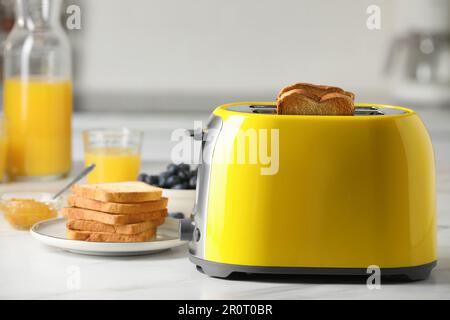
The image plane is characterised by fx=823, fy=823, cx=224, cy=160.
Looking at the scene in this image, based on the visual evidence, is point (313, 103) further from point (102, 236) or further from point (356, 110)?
point (102, 236)

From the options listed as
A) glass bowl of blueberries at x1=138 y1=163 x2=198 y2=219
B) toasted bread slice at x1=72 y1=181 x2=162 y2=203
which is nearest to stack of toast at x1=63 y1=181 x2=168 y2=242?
toasted bread slice at x1=72 y1=181 x2=162 y2=203

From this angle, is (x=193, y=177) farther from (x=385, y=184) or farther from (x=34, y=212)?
(x=385, y=184)

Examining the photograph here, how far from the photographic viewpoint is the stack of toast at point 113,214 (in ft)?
3.90

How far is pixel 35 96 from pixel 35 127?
0.24 ft

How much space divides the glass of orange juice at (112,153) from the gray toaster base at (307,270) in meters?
0.76

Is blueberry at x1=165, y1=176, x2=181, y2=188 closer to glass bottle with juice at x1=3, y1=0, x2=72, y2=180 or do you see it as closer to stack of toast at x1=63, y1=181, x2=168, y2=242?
stack of toast at x1=63, y1=181, x2=168, y2=242

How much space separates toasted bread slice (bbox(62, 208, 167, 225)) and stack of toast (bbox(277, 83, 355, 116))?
26 centimetres

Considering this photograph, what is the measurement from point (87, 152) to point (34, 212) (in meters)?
0.46

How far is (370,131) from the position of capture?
1.04 meters

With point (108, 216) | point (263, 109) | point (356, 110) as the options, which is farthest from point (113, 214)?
point (356, 110)

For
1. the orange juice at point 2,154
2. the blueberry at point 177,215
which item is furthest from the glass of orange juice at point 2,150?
the blueberry at point 177,215

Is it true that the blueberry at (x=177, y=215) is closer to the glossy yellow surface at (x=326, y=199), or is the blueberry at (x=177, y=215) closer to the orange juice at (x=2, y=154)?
the glossy yellow surface at (x=326, y=199)
